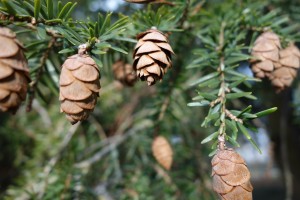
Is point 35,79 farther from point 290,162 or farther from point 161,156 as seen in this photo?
point 290,162

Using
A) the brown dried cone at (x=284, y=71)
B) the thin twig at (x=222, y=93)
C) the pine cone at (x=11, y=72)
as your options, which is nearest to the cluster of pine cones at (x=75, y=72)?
the pine cone at (x=11, y=72)

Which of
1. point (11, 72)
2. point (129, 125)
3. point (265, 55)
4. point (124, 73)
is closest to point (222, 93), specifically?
point (265, 55)

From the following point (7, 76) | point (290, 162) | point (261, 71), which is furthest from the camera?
point (290, 162)

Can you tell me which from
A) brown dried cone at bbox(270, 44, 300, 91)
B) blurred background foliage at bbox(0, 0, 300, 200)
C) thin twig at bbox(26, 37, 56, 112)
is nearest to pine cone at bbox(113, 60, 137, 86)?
blurred background foliage at bbox(0, 0, 300, 200)

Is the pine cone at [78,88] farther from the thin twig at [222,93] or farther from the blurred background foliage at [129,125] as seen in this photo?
the thin twig at [222,93]

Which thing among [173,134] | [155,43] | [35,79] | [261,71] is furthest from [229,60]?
[173,134]

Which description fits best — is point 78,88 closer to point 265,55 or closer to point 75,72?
point 75,72
